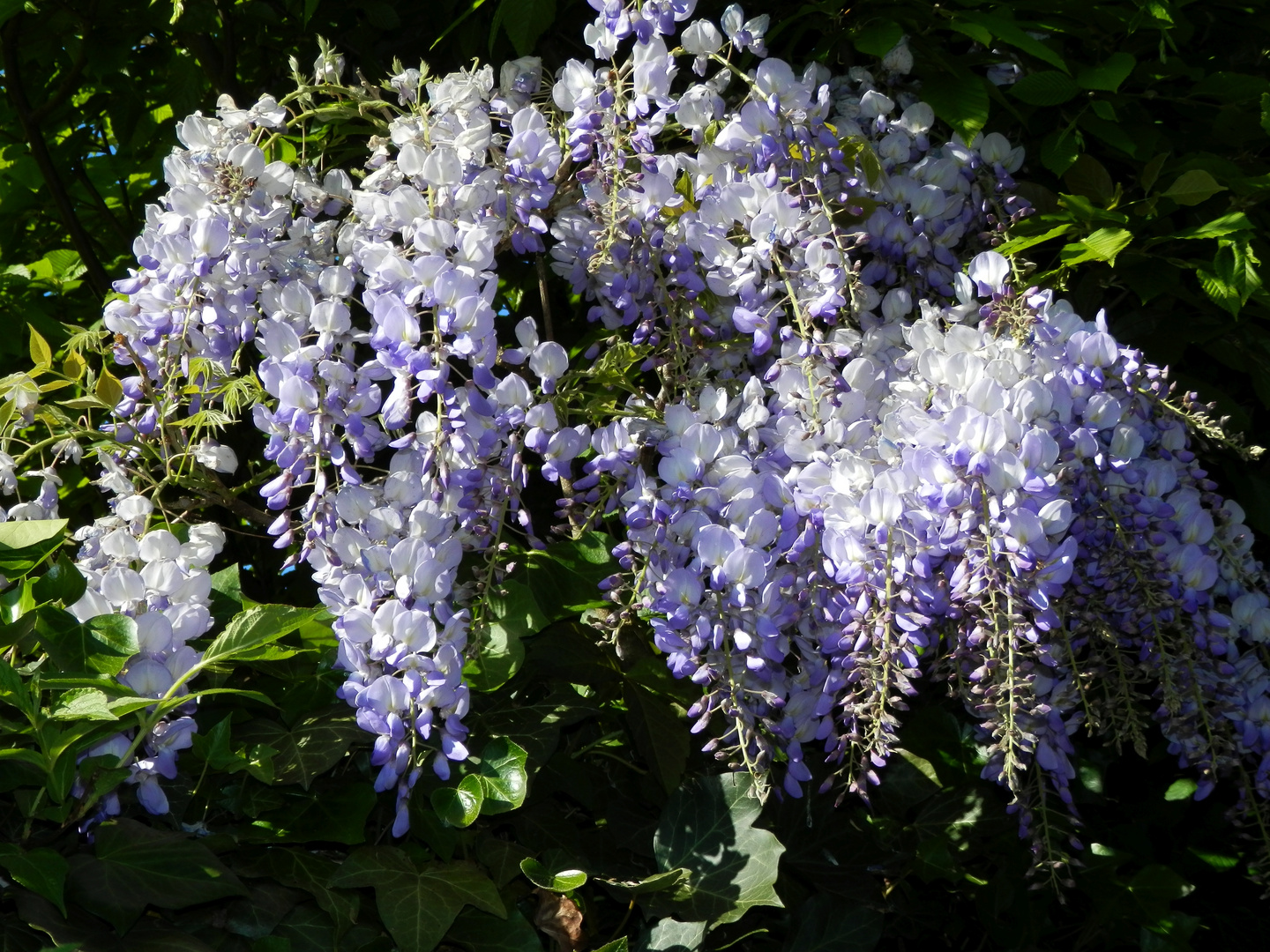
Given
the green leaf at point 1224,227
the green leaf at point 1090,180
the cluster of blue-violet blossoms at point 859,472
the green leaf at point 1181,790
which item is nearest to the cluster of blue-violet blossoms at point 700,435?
the cluster of blue-violet blossoms at point 859,472

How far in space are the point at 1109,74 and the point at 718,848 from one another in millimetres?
1200

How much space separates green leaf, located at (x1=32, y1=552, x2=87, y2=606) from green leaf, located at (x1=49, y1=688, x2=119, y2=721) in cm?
21

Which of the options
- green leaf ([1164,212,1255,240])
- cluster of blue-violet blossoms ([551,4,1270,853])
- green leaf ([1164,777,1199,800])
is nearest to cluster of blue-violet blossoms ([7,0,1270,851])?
cluster of blue-violet blossoms ([551,4,1270,853])

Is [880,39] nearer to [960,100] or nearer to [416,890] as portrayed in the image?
[960,100]

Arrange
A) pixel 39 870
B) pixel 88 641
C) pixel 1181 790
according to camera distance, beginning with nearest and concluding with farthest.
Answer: pixel 39 870
pixel 88 641
pixel 1181 790

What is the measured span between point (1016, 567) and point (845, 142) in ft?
2.27

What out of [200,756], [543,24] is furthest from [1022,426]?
[200,756]

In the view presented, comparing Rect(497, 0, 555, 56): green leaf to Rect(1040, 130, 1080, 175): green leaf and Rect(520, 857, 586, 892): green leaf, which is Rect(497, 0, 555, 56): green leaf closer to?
Rect(1040, 130, 1080, 175): green leaf

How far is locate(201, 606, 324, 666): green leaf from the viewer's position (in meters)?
1.33

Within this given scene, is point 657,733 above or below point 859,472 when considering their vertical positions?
below

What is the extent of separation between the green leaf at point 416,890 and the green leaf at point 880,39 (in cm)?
119

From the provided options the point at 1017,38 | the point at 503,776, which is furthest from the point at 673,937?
the point at 1017,38

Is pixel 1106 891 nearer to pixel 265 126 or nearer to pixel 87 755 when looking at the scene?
pixel 87 755

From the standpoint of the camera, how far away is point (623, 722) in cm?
175
